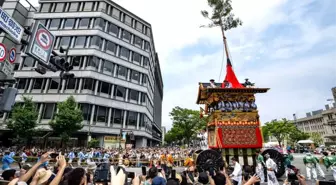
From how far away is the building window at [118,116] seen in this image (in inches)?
1310

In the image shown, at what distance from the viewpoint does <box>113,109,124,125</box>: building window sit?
33.3m

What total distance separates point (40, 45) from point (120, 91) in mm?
28101

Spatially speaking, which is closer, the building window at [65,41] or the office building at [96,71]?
the office building at [96,71]

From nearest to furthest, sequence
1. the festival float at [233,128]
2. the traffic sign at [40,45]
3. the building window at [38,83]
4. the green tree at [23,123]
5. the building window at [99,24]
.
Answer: the traffic sign at [40,45] < the festival float at [233,128] < the green tree at [23,123] < the building window at [38,83] < the building window at [99,24]

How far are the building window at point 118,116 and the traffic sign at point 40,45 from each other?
26.6 m

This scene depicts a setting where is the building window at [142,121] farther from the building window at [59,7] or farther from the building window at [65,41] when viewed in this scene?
the building window at [59,7]

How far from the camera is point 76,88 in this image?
3111 centimetres

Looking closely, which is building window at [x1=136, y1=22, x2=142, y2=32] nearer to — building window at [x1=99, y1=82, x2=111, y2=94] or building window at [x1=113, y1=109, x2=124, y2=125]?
building window at [x1=99, y1=82, x2=111, y2=94]

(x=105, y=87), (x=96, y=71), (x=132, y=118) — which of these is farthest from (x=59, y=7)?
(x=132, y=118)

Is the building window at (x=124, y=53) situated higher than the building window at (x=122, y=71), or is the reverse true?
the building window at (x=124, y=53)

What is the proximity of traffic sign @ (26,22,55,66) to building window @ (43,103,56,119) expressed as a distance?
1066 inches

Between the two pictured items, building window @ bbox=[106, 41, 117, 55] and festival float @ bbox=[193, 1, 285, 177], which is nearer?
festival float @ bbox=[193, 1, 285, 177]

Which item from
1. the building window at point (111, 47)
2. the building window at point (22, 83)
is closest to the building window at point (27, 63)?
the building window at point (22, 83)

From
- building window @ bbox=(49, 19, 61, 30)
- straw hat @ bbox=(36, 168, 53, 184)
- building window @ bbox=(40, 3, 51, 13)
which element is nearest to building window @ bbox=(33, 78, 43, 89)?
building window @ bbox=(49, 19, 61, 30)
